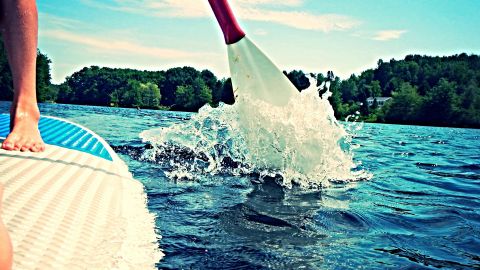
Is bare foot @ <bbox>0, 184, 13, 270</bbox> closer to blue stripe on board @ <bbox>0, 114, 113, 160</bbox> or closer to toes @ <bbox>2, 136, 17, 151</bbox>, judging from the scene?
toes @ <bbox>2, 136, 17, 151</bbox>

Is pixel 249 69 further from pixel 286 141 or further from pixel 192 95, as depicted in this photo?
pixel 192 95

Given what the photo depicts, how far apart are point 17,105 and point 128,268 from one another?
130 cm

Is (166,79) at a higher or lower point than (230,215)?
higher

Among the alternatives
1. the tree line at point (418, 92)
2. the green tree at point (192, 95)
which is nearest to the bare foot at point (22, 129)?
the tree line at point (418, 92)

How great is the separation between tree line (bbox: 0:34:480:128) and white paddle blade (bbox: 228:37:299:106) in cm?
4425

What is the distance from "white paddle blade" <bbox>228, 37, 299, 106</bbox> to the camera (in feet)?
14.4

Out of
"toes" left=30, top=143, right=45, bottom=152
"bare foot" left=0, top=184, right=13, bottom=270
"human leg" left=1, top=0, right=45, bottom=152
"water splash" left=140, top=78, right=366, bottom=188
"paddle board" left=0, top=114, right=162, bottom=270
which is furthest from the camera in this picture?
"water splash" left=140, top=78, right=366, bottom=188

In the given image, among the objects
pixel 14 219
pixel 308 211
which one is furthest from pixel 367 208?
pixel 14 219

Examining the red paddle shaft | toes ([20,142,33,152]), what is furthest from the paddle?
toes ([20,142,33,152])

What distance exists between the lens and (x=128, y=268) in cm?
137

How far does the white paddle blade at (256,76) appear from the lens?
4.38 metres

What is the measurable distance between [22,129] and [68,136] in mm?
1589

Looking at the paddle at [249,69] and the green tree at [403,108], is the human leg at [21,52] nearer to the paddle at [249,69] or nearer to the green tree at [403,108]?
the paddle at [249,69]

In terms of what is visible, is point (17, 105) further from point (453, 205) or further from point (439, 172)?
point (439, 172)
